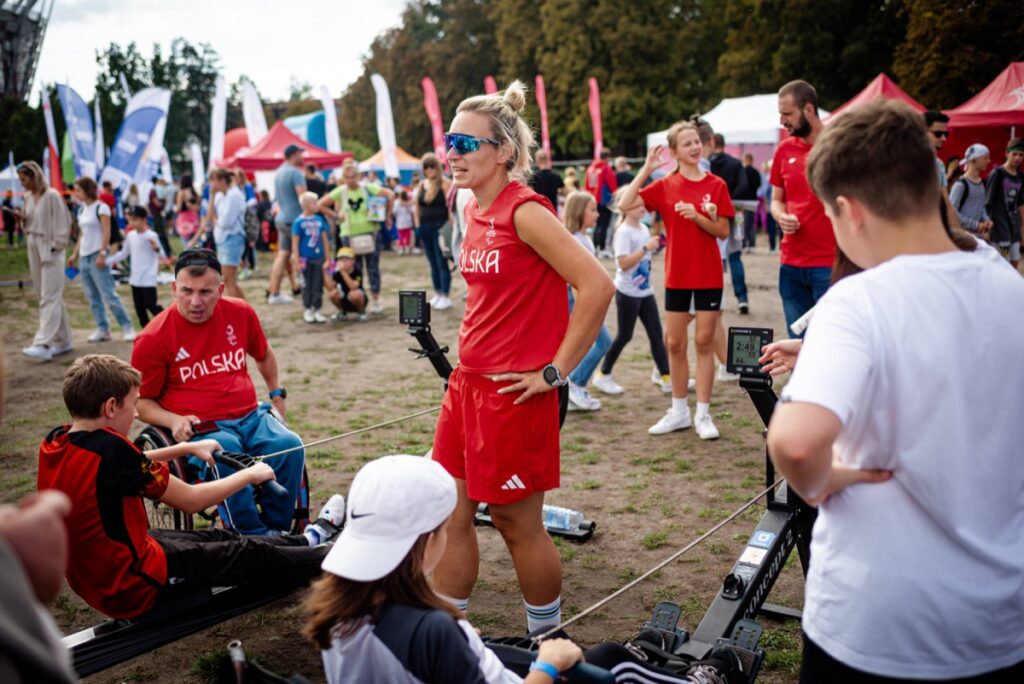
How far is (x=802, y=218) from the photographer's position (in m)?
5.64

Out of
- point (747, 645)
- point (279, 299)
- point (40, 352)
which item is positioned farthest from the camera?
point (279, 299)

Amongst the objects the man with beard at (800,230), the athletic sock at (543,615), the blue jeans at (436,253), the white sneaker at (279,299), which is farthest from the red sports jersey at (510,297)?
the white sneaker at (279,299)

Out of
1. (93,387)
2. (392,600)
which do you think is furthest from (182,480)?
(392,600)

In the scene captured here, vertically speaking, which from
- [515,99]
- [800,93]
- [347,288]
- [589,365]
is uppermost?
[800,93]

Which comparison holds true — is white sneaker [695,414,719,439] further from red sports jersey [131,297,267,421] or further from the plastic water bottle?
red sports jersey [131,297,267,421]

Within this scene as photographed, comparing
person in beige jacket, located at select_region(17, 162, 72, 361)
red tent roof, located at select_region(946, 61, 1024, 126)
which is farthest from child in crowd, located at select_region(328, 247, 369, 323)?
red tent roof, located at select_region(946, 61, 1024, 126)

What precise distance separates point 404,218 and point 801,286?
16208mm

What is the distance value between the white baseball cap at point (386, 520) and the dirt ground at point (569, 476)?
5.69 feet

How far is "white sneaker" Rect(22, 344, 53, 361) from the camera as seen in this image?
987cm

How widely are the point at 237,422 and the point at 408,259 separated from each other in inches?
626

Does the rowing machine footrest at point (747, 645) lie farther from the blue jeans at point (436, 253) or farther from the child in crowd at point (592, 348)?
the blue jeans at point (436, 253)

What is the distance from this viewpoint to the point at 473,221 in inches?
126

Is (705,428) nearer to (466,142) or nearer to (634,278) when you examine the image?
(634,278)

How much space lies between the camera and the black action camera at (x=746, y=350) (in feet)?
10.8
